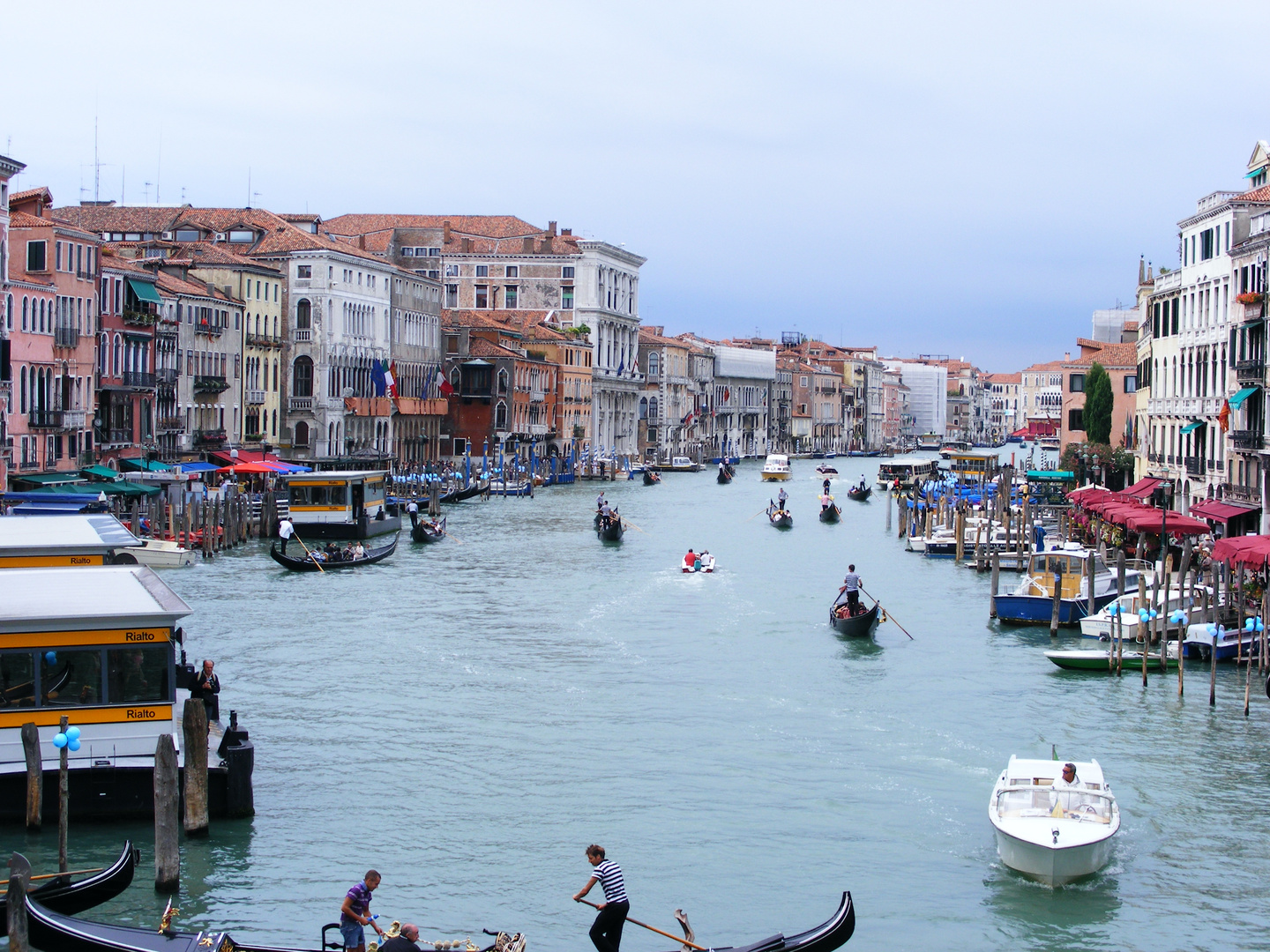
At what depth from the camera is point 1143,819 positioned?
13.4 metres

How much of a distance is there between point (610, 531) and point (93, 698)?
84.9 ft

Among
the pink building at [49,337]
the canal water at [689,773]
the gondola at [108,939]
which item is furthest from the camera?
the pink building at [49,337]

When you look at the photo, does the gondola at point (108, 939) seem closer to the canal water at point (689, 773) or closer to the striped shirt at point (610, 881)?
the canal water at point (689, 773)

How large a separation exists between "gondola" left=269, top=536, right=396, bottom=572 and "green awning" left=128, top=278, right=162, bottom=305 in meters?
8.34

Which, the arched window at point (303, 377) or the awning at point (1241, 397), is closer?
the awning at point (1241, 397)

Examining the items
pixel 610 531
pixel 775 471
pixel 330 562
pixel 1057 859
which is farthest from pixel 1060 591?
pixel 775 471

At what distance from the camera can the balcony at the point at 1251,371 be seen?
27375mm

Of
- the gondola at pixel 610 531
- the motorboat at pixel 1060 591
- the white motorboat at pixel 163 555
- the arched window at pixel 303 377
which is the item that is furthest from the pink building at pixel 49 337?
the motorboat at pixel 1060 591

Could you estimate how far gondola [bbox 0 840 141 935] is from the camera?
10.1 m

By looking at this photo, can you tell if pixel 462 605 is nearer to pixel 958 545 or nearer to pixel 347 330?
pixel 958 545

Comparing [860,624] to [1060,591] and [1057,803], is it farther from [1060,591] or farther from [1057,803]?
[1057,803]

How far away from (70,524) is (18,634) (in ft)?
23.2

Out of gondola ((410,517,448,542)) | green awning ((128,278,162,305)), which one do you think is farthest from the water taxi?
green awning ((128,278,162,305))

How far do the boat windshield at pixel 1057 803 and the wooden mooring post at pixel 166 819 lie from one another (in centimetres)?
600
